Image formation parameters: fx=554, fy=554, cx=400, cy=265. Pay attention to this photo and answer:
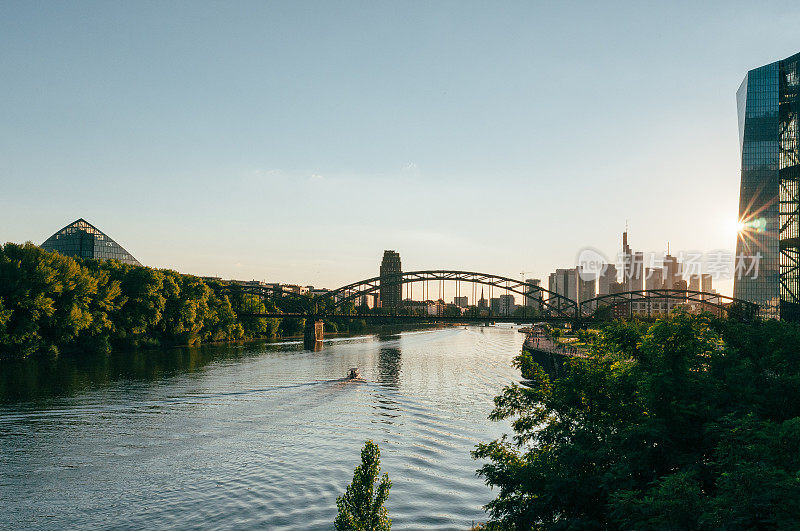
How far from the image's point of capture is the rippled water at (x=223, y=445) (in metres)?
24.5

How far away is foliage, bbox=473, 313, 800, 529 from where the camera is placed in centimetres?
1074

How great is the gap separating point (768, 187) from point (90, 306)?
14791 centimetres


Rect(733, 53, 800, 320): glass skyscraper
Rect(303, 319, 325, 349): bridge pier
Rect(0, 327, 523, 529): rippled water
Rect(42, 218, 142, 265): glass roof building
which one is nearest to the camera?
Rect(0, 327, 523, 529): rippled water

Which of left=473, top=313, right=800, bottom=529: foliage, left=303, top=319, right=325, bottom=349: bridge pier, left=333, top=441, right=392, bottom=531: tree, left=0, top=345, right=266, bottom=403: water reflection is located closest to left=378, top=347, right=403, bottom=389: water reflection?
left=303, top=319, right=325, bottom=349: bridge pier

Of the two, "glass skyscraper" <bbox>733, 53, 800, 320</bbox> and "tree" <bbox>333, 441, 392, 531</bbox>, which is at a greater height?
"glass skyscraper" <bbox>733, 53, 800, 320</bbox>

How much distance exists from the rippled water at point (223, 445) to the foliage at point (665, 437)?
395 inches

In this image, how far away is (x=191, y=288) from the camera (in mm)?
108188

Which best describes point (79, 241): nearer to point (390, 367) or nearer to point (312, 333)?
point (312, 333)

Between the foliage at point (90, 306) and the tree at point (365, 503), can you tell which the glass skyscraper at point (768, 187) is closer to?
the foliage at point (90, 306)

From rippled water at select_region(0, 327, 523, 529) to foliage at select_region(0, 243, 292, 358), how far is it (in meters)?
8.15

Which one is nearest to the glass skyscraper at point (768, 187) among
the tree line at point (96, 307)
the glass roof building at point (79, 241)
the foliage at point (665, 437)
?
the tree line at point (96, 307)

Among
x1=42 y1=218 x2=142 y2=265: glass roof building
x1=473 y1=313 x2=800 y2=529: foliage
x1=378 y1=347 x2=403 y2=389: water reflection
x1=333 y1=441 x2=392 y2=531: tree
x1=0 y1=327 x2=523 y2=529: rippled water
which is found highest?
x1=42 y1=218 x2=142 y2=265: glass roof building

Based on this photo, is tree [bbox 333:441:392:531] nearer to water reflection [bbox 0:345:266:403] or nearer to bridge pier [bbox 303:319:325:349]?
water reflection [bbox 0:345:266:403]

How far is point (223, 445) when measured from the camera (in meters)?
34.5
